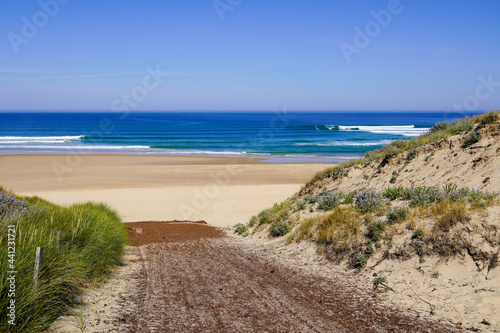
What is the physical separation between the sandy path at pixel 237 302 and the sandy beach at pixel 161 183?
25.5ft

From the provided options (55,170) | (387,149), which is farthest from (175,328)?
(55,170)

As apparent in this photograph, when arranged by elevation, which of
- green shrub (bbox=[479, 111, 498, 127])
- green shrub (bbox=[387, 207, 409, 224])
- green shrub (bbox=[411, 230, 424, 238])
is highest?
green shrub (bbox=[479, 111, 498, 127])

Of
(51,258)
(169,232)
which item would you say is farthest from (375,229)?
(169,232)

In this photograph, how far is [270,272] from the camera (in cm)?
805

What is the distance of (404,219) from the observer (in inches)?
312

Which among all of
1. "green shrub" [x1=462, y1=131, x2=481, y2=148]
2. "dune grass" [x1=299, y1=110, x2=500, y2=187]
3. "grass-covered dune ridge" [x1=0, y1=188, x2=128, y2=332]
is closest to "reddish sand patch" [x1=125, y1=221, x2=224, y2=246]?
"grass-covered dune ridge" [x1=0, y1=188, x2=128, y2=332]

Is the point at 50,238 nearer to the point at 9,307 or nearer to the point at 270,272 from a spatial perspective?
the point at 9,307

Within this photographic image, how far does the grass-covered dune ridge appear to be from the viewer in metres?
4.51

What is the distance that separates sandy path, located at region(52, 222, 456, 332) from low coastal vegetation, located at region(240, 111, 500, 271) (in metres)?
1.30

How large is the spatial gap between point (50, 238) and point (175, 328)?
2.56 meters

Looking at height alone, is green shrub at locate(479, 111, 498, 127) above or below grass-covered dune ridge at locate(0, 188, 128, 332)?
above

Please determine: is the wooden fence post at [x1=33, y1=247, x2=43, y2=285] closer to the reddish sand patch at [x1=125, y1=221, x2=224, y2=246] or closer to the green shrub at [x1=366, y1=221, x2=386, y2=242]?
the green shrub at [x1=366, y1=221, x2=386, y2=242]

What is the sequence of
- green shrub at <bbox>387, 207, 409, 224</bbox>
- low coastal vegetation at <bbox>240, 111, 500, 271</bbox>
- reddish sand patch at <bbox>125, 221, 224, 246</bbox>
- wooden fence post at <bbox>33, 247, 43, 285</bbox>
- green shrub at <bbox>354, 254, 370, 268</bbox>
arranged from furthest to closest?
reddish sand patch at <bbox>125, 221, 224, 246</bbox>
green shrub at <bbox>387, 207, 409, 224</bbox>
green shrub at <bbox>354, 254, 370, 268</bbox>
low coastal vegetation at <bbox>240, 111, 500, 271</bbox>
wooden fence post at <bbox>33, 247, 43, 285</bbox>

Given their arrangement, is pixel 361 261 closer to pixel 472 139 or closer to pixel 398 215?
pixel 398 215
